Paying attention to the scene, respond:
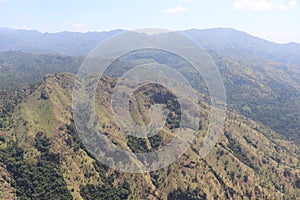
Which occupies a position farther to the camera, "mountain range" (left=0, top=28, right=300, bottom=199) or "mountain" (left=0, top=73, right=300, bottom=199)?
→ "mountain range" (left=0, top=28, right=300, bottom=199)

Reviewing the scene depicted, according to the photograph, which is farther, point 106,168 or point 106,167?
point 106,167

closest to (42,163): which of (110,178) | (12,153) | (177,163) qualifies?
(12,153)

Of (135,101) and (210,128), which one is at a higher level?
(135,101)

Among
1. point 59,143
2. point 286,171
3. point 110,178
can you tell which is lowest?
point 286,171

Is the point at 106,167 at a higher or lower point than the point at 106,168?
higher

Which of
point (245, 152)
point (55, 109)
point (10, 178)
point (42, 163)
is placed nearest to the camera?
point (10, 178)

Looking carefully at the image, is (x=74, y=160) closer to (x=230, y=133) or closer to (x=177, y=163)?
(x=177, y=163)

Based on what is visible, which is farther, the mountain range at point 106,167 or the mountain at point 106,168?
the mountain range at point 106,167

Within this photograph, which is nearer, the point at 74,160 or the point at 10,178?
the point at 10,178
